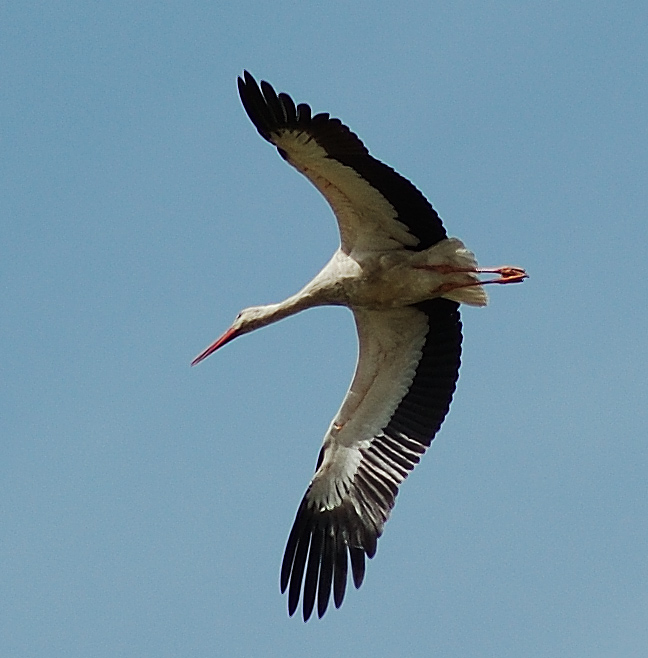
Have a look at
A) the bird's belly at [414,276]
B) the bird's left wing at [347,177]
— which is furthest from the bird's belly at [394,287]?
the bird's left wing at [347,177]

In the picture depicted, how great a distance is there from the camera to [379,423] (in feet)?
43.2

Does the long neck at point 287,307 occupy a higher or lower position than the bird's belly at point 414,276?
lower

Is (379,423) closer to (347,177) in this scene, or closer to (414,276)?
(414,276)

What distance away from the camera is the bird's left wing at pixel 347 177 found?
11.7 metres

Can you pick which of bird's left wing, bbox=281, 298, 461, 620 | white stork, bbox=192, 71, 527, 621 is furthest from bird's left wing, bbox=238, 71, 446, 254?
bird's left wing, bbox=281, 298, 461, 620

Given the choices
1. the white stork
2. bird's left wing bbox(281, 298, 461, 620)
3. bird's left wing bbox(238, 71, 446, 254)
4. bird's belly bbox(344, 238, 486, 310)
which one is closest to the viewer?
bird's left wing bbox(238, 71, 446, 254)

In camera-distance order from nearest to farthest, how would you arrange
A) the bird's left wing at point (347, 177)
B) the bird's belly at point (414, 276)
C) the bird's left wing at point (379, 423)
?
the bird's left wing at point (347, 177), the bird's belly at point (414, 276), the bird's left wing at point (379, 423)

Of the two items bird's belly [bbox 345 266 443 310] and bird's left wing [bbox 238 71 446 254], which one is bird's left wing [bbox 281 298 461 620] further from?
bird's left wing [bbox 238 71 446 254]

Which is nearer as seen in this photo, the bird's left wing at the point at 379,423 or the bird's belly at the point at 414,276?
the bird's belly at the point at 414,276

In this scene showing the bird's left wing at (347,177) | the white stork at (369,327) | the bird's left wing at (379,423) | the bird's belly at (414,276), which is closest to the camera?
the bird's left wing at (347,177)

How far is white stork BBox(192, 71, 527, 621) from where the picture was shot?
39.9 ft

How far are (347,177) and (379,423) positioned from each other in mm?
2062

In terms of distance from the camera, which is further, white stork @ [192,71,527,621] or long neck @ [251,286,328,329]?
long neck @ [251,286,328,329]

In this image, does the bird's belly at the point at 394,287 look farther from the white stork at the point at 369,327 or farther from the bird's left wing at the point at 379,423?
the bird's left wing at the point at 379,423
